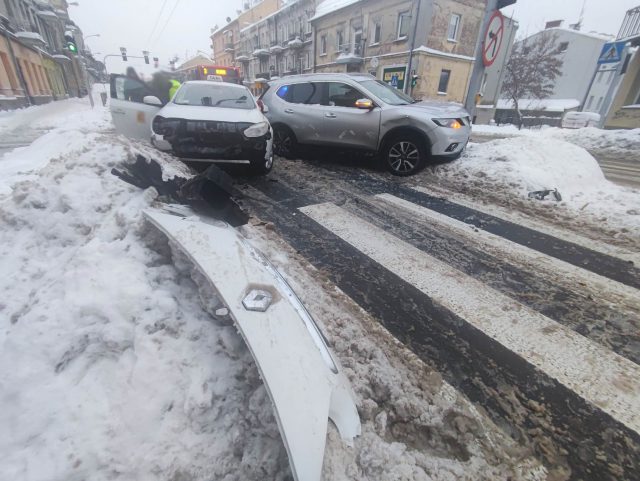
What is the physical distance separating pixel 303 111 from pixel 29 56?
30.0 m

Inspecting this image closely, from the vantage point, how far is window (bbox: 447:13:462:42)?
21438 mm

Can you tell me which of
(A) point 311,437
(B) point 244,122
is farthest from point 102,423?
(B) point 244,122

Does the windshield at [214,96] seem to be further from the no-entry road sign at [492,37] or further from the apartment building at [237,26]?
the apartment building at [237,26]

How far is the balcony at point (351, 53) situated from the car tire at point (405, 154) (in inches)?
873

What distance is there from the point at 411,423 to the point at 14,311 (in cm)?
222

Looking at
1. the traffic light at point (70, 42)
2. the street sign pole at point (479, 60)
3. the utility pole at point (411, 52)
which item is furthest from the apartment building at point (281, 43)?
the street sign pole at point (479, 60)

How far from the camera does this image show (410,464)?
1.41 m

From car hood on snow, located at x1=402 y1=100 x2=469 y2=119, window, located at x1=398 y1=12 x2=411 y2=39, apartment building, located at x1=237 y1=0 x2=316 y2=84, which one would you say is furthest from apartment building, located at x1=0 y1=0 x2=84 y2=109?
window, located at x1=398 y1=12 x2=411 y2=39

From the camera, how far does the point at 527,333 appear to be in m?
2.26

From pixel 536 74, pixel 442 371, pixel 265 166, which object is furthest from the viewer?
pixel 536 74

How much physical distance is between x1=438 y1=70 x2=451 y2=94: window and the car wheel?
19.6 meters

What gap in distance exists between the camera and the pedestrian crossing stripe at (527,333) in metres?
1.83

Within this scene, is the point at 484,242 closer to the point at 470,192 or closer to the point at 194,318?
the point at 470,192

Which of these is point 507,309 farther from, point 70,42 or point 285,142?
point 70,42
